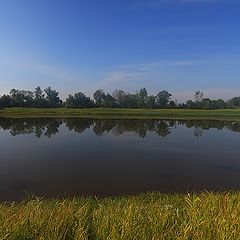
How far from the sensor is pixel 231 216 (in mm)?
4684

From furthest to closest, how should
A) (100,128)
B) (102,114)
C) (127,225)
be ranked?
(102,114) < (100,128) < (127,225)

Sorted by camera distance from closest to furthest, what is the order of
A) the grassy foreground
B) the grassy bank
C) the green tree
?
1. the grassy foreground
2. the grassy bank
3. the green tree

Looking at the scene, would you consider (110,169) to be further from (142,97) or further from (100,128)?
(142,97)

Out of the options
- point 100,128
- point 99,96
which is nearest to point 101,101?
point 99,96

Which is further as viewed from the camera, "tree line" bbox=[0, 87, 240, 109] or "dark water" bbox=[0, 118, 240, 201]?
"tree line" bbox=[0, 87, 240, 109]

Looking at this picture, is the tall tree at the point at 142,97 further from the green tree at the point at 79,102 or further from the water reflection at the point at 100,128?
the water reflection at the point at 100,128

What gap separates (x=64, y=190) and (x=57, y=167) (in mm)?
3904

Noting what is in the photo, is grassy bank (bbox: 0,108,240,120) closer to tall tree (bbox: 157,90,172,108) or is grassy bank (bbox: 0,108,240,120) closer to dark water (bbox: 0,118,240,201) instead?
tall tree (bbox: 157,90,172,108)

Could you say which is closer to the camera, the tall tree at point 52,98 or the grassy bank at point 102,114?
the grassy bank at point 102,114

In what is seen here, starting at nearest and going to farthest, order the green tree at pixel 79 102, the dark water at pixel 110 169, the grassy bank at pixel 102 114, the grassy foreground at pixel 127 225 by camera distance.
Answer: the grassy foreground at pixel 127 225 → the dark water at pixel 110 169 → the grassy bank at pixel 102 114 → the green tree at pixel 79 102

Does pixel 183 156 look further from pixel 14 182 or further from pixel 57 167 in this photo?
pixel 14 182

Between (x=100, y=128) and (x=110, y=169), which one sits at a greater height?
(x=100, y=128)

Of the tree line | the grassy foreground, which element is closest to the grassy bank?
the tree line

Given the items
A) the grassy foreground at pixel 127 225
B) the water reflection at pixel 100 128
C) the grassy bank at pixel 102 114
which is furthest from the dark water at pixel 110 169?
the grassy bank at pixel 102 114
